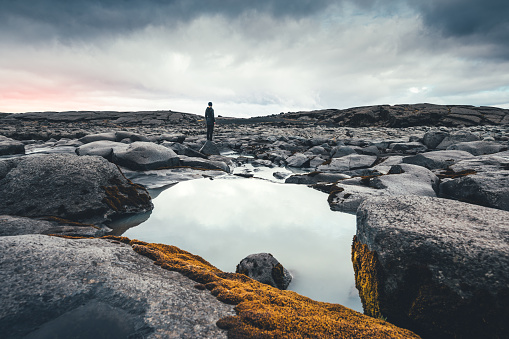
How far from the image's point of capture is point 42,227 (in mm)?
3910

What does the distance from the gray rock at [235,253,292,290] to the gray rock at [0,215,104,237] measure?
2.60 m

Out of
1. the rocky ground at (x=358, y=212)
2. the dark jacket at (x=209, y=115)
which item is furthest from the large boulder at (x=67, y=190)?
the dark jacket at (x=209, y=115)

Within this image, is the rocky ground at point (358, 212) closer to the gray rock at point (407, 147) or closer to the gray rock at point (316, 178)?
the gray rock at point (316, 178)

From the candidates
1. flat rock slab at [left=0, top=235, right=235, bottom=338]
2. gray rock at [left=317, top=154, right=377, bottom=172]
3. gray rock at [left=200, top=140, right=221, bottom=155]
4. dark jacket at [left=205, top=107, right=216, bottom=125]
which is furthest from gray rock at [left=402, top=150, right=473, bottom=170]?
dark jacket at [left=205, top=107, right=216, bottom=125]

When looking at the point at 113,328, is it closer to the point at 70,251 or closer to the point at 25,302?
the point at 25,302

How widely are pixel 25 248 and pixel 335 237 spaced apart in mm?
4246

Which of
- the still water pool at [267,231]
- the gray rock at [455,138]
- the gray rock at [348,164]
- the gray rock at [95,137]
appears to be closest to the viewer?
the still water pool at [267,231]

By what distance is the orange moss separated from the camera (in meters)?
1.69

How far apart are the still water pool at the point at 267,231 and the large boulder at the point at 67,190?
29.4 inches

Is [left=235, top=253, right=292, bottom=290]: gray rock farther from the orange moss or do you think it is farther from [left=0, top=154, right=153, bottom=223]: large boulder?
[left=0, top=154, right=153, bottom=223]: large boulder

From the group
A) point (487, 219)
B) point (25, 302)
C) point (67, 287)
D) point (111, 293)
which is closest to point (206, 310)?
point (111, 293)

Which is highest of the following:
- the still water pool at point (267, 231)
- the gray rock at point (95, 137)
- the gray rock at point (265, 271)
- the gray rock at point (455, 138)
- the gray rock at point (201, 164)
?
the gray rock at point (455, 138)

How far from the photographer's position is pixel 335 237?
4.57 meters

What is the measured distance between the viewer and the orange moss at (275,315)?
1.69m
